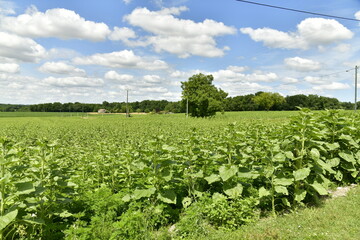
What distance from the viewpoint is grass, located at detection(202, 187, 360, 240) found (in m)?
4.33

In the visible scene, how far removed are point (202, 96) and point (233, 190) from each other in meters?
54.5

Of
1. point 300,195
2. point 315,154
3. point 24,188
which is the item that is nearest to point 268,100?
point 315,154

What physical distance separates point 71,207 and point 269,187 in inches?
169

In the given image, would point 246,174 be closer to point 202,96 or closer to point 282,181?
point 282,181

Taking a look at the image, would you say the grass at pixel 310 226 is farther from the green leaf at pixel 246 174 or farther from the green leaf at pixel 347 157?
the green leaf at pixel 347 157

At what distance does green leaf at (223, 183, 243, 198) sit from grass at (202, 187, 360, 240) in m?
0.60

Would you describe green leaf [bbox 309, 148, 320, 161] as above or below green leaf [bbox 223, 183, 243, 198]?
above

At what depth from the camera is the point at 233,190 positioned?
5039 mm

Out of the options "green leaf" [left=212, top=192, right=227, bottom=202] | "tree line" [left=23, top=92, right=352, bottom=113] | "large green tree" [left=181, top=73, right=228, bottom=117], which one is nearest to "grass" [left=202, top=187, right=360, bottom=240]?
"green leaf" [left=212, top=192, right=227, bottom=202]

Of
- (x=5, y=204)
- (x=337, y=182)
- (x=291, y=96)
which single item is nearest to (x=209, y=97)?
(x=337, y=182)

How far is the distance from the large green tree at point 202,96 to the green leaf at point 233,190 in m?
53.7

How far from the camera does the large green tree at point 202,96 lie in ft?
193

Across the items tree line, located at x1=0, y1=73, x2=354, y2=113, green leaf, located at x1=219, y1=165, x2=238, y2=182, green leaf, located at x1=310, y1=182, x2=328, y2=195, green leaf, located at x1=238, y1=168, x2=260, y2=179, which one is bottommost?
green leaf, located at x1=310, y1=182, x2=328, y2=195

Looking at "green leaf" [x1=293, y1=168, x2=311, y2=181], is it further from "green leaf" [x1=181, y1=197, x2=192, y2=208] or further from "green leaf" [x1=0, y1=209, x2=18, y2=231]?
"green leaf" [x1=0, y1=209, x2=18, y2=231]
